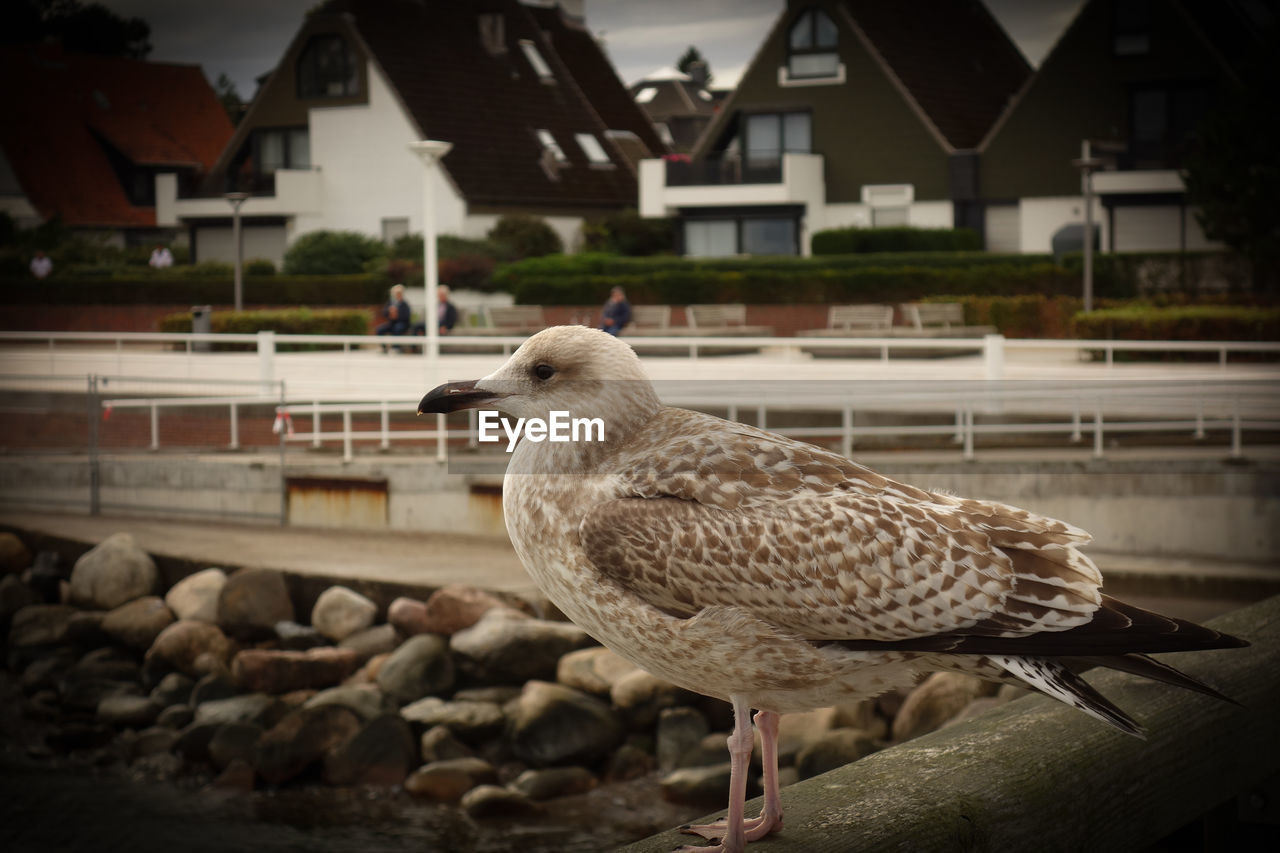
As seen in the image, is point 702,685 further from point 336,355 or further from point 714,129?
point 714,129

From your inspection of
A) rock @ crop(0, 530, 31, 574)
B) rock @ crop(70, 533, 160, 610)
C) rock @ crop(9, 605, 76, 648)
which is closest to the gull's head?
rock @ crop(70, 533, 160, 610)

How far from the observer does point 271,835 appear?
31.2 ft

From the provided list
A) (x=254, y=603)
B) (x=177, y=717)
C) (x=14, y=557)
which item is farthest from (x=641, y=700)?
(x=14, y=557)

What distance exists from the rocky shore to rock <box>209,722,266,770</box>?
0.05 feet

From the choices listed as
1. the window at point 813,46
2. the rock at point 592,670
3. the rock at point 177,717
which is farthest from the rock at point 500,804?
the window at point 813,46

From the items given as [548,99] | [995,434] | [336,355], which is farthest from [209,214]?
[548,99]

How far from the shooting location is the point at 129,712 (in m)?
11.4

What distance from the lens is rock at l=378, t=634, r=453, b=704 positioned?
1078 cm

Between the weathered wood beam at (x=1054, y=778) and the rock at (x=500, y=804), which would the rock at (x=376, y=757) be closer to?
the rock at (x=500, y=804)

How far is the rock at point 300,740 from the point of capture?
10.0 metres

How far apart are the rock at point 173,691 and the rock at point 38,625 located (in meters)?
2.03

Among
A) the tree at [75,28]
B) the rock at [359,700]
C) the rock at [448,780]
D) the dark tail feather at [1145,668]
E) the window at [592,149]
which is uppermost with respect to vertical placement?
the window at [592,149]

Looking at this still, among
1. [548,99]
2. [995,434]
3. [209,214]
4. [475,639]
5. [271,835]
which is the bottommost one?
[271,835]

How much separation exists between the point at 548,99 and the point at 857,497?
1013 inches
